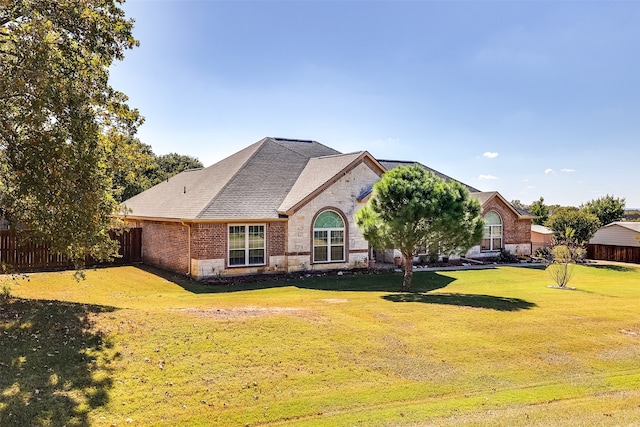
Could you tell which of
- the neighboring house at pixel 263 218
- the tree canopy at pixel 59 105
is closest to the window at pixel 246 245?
the neighboring house at pixel 263 218

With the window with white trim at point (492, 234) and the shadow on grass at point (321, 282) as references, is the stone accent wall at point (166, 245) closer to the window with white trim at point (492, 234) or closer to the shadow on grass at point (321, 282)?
the shadow on grass at point (321, 282)

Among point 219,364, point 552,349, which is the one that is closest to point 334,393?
point 219,364

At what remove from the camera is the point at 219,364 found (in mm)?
8375

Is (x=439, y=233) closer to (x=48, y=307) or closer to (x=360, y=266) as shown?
(x=360, y=266)

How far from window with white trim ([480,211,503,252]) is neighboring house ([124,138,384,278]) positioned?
10670 mm

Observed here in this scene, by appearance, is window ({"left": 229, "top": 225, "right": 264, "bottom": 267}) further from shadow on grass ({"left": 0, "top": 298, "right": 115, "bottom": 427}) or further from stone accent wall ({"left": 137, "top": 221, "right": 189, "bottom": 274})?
shadow on grass ({"left": 0, "top": 298, "right": 115, "bottom": 427})

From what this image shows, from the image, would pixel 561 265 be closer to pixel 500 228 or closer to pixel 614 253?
pixel 500 228

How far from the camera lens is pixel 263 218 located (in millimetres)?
21375

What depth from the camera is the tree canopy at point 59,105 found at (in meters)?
9.38

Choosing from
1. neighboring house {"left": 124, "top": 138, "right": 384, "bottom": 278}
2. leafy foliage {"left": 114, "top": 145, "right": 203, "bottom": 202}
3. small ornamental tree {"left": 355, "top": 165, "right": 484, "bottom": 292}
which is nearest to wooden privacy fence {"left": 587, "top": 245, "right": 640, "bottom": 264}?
neighboring house {"left": 124, "top": 138, "right": 384, "bottom": 278}

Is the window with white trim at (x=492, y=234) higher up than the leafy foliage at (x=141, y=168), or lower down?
lower down

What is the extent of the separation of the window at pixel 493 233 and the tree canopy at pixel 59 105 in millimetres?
25723

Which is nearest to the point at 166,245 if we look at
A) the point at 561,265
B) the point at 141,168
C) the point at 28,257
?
the point at 28,257

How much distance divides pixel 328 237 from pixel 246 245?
4451mm
